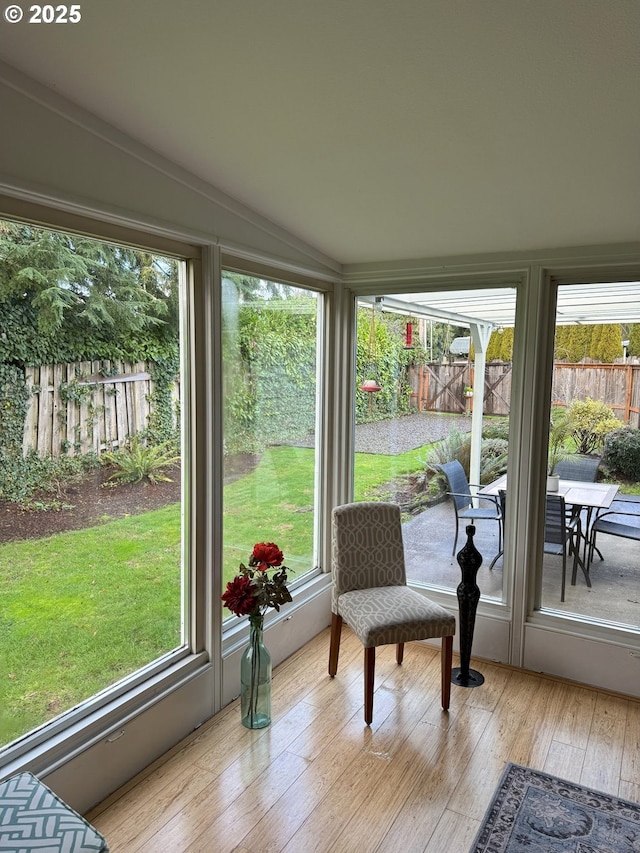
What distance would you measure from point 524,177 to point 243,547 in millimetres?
2080

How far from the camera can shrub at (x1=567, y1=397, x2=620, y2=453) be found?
2.98m

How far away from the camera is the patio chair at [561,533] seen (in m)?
3.10

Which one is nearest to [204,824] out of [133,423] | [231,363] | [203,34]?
[133,423]

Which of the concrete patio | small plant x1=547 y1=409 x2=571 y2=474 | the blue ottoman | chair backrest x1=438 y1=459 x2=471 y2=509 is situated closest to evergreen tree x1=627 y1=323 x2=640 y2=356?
Answer: small plant x1=547 y1=409 x2=571 y2=474

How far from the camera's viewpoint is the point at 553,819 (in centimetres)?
210

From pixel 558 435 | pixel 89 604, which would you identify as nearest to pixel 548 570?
pixel 558 435

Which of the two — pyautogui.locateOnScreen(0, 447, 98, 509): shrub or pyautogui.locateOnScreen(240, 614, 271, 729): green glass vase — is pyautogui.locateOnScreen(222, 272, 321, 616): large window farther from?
pyautogui.locateOnScreen(0, 447, 98, 509): shrub

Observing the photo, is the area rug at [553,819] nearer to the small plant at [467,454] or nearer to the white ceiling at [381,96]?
the small plant at [467,454]

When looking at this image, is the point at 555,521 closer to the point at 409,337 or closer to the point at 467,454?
the point at 467,454

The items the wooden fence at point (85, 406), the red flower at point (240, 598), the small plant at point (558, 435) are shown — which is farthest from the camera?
the small plant at point (558, 435)

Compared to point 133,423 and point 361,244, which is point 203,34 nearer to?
point 133,423

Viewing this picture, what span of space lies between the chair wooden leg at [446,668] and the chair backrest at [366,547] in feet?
1.53

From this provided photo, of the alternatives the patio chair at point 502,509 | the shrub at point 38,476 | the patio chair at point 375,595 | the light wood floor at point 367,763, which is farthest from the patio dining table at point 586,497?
the shrub at point 38,476

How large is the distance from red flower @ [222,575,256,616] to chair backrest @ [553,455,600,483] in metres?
1.72
